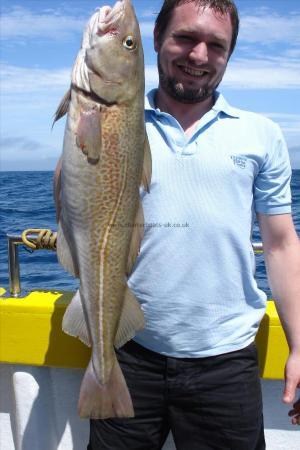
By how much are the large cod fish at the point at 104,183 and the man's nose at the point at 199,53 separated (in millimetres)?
387

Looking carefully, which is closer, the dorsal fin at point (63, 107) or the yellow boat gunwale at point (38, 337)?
the dorsal fin at point (63, 107)

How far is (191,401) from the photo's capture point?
248cm

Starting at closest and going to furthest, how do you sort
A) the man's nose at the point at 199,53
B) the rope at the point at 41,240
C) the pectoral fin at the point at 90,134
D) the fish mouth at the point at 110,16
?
the pectoral fin at the point at 90,134
the fish mouth at the point at 110,16
the man's nose at the point at 199,53
the rope at the point at 41,240

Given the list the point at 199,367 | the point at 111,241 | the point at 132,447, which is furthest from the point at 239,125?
the point at 132,447

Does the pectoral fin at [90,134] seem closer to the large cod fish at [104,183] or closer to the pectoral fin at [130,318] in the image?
the large cod fish at [104,183]

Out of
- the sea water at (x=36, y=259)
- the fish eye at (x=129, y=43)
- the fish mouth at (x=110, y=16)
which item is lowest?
the sea water at (x=36, y=259)

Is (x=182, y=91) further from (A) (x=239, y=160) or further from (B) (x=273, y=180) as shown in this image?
(B) (x=273, y=180)

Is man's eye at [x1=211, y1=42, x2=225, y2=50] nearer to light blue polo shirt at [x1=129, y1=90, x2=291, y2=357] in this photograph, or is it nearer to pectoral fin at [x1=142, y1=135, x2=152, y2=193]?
light blue polo shirt at [x1=129, y1=90, x2=291, y2=357]

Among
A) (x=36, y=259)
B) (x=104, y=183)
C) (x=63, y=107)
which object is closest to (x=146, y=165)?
(x=104, y=183)

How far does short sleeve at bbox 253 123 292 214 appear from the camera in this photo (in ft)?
8.23

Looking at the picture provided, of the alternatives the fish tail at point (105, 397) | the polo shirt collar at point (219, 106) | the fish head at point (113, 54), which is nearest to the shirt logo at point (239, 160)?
the polo shirt collar at point (219, 106)

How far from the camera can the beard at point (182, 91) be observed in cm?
246

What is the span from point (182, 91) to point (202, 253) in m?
0.75

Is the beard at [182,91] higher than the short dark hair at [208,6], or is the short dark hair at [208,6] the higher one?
the short dark hair at [208,6]
